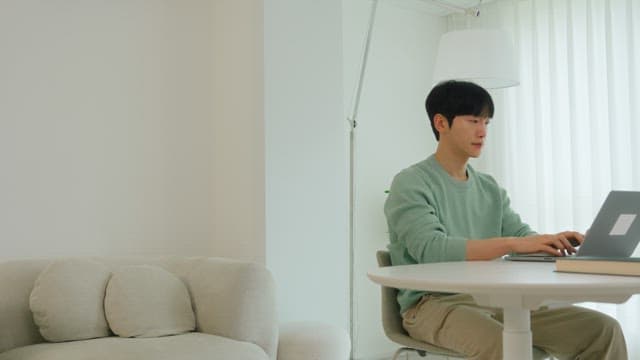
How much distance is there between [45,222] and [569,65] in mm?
3058

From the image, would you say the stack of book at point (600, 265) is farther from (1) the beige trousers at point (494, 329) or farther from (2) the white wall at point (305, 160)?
(2) the white wall at point (305, 160)

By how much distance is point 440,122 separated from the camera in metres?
2.33

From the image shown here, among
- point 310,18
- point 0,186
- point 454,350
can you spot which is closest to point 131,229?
point 0,186

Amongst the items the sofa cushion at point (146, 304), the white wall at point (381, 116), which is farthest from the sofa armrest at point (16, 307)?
the white wall at point (381, 116)

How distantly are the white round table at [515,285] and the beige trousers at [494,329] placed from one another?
0.63ft

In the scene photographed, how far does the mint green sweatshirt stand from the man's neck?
0.09 ft

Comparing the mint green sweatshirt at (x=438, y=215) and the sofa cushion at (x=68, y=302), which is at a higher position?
the mint green sweatshirt at (x=438, y=215)

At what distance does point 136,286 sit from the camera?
2705mm

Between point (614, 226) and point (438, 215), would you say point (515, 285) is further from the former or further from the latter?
point (438, 215)

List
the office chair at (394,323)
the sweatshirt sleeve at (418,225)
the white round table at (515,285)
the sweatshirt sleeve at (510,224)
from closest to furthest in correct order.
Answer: the white round table at (515,285) < the sweatshirt sleeve at (418,225) < the office chair at (394,323) < the sweatshirt sleeve at (510,224)

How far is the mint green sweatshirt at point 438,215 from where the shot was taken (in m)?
2.04

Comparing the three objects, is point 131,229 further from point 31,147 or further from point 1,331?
point 1,331

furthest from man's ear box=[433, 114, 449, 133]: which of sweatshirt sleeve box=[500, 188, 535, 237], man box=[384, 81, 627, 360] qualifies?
sweatshirt sleeve box=[500, 188, 535, 237]

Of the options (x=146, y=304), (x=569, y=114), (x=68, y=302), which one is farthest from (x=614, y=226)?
(x=569, y=114)
